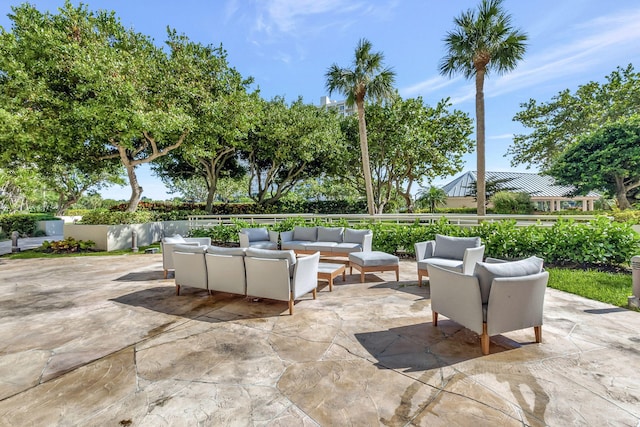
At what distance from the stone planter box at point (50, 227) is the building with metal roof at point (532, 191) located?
26.5 meters

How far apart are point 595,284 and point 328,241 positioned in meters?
4.87

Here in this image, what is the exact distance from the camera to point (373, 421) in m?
1.84

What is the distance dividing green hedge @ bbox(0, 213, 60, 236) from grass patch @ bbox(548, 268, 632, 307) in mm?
20263

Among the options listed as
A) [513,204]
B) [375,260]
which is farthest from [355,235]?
[513,204]

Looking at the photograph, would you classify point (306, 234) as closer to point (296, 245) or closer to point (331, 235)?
point (296, 245)

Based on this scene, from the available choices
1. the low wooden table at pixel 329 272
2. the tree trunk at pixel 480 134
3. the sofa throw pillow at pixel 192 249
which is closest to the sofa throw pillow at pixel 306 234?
the low wooden table at pixel 329 272

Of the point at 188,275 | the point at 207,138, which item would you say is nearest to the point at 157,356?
the point at 188,275

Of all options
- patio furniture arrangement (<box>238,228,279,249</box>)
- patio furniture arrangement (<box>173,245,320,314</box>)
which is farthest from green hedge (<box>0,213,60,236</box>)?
patio furniture arrangement (<box>173,245,320,314</box>)

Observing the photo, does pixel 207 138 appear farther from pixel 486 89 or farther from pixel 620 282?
pixel 620 282

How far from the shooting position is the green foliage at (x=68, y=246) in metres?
9.31

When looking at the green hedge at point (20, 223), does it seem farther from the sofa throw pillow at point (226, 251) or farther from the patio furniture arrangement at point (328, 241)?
the sofa throw pillow at point (226, 251)

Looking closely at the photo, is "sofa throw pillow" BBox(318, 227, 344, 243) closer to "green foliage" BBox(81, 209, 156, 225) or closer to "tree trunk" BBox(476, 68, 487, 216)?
"tree trunk" BBox(476, 68, 487, 216)

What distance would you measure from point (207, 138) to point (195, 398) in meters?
9.90

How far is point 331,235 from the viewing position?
726 cm
